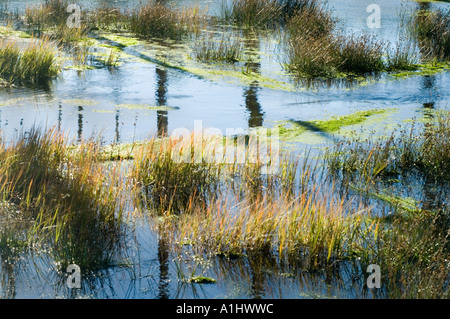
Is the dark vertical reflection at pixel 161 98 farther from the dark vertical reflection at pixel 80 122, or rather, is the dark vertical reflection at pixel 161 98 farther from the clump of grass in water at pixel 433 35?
the clump of grass in water at pixel 433 35

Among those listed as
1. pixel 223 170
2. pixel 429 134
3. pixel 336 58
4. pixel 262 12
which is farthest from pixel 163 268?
pixel 262 12

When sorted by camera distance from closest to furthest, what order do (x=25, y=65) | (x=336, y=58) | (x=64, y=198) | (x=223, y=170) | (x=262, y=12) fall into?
(x=64, y=198), (x=223, y=170), (x=25, y=65), (x=336, y=58), (x=262, y=12)

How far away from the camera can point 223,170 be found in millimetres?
5414

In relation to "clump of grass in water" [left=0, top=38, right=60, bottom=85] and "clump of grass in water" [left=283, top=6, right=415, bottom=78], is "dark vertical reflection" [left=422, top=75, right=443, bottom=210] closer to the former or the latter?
"clump of grass in water" [left=283, top=6, right=415, bottom=78]

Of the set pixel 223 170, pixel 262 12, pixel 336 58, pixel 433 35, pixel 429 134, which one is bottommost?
pixel 223 170

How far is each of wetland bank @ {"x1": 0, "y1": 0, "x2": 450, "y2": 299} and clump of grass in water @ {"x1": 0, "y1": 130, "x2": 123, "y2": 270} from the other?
0.6 inches

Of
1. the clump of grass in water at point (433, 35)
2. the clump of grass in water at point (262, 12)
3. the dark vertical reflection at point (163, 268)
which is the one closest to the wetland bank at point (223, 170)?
the dark vertical reflection at point (163, 268)

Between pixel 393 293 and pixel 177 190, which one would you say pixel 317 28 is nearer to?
pixel 177 190

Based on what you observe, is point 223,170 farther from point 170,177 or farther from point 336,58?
point 336,58

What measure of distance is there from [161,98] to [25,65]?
6.71ft

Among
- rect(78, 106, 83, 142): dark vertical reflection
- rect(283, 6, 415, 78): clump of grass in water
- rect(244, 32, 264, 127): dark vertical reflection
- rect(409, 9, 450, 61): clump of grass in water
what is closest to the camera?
rect(78, 106, 83, 142): dark vertical reflection

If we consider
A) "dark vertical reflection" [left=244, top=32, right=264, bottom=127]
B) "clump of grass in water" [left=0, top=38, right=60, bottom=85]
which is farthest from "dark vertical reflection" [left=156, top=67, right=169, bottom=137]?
"clump of grass in water" [left=0, top=38, right=60, bottom=85]

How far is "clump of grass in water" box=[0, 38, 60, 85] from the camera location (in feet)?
27.2

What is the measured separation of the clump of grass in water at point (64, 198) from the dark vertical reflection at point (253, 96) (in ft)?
8.17
